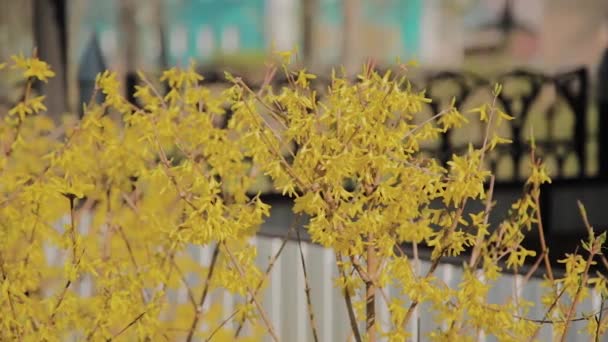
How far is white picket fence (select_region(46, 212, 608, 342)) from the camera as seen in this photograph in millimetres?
3799

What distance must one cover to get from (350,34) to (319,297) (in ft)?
61.5

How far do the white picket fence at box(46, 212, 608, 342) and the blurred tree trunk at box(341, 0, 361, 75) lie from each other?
17.4m

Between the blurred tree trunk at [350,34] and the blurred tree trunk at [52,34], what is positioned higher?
the blurred tree trunk at [52,34]

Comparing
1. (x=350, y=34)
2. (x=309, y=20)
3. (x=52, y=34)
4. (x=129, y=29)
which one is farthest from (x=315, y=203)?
(x=129, y=29)

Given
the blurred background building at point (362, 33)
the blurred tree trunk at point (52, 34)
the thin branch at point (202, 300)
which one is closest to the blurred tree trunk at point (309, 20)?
the blurred background building at point (362, 33)

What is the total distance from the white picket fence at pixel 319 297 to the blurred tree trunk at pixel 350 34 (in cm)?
1742

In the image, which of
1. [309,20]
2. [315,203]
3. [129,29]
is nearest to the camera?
[315,203]

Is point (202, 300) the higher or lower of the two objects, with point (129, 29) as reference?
higher

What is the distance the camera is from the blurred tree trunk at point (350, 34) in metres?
22.5

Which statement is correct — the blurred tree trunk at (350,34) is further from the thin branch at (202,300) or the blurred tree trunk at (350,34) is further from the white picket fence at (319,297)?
the thin branch at (202,300)

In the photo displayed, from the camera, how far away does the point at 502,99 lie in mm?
9586

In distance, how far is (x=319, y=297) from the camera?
14.8ft

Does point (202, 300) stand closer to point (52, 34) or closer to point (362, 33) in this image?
point (52, 34)

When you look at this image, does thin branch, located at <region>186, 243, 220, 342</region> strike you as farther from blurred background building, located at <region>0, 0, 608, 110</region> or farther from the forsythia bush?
blurred background building, located at <region>0, 0, 608, 110</region>
